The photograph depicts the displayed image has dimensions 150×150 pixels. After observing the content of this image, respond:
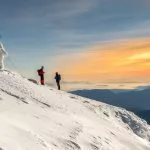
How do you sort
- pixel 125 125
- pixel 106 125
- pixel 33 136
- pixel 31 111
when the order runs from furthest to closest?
pixel 125 125 < pixel 106 125 < pixel 31 111 < pixel 33 136

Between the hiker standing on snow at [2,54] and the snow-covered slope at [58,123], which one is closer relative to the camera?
the snow-covered slope at [58,123]

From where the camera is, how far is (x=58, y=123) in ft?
91.9

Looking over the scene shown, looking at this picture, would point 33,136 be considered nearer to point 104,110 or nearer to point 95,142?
point 95,142

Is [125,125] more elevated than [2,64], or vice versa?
[2,64]

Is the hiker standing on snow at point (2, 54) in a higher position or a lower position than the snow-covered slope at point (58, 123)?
higher

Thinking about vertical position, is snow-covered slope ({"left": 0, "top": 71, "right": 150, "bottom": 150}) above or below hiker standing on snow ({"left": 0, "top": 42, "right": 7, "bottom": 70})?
below

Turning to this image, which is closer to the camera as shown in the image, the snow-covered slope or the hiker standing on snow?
the snow-covered slope

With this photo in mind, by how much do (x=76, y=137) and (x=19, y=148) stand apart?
20.2 feet

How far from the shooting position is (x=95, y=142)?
26891 millimetres

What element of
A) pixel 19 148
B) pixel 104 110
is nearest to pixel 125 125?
pixel 104 110

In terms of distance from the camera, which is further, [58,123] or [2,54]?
[2,54]

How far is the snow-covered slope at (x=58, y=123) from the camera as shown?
2304 centimetres

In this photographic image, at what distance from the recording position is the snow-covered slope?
23.0m

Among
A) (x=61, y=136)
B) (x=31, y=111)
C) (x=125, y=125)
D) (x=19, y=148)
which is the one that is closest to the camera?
(x=19, y=148)
